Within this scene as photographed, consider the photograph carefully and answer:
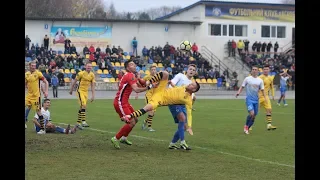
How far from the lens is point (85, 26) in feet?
177

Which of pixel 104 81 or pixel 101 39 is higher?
pixel 101 39

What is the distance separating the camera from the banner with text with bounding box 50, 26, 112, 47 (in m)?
52.5

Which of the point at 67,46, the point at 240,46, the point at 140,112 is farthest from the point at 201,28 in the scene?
the point at 140,112

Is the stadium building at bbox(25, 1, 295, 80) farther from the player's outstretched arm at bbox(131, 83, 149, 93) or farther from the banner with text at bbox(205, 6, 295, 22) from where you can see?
the player's outstretched arm at bbox(131, 83, 149, 93)

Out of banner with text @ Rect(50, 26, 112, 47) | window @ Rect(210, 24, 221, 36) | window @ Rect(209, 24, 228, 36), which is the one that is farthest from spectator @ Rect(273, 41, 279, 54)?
banner with text @ Rect(50, 26, 112, 47)

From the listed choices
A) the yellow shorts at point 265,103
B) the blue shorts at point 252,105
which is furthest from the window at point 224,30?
the blue shorts at point 252,105

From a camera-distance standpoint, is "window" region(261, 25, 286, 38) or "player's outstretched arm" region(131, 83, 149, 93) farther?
"window" region(261, 25, 286, 38)

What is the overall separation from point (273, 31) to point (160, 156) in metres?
52.3

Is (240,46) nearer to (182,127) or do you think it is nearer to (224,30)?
(224,30)

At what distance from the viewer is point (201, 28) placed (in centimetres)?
A: 5778

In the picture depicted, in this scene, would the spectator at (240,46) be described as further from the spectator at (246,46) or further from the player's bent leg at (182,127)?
the player's bent leg at (182,127)
